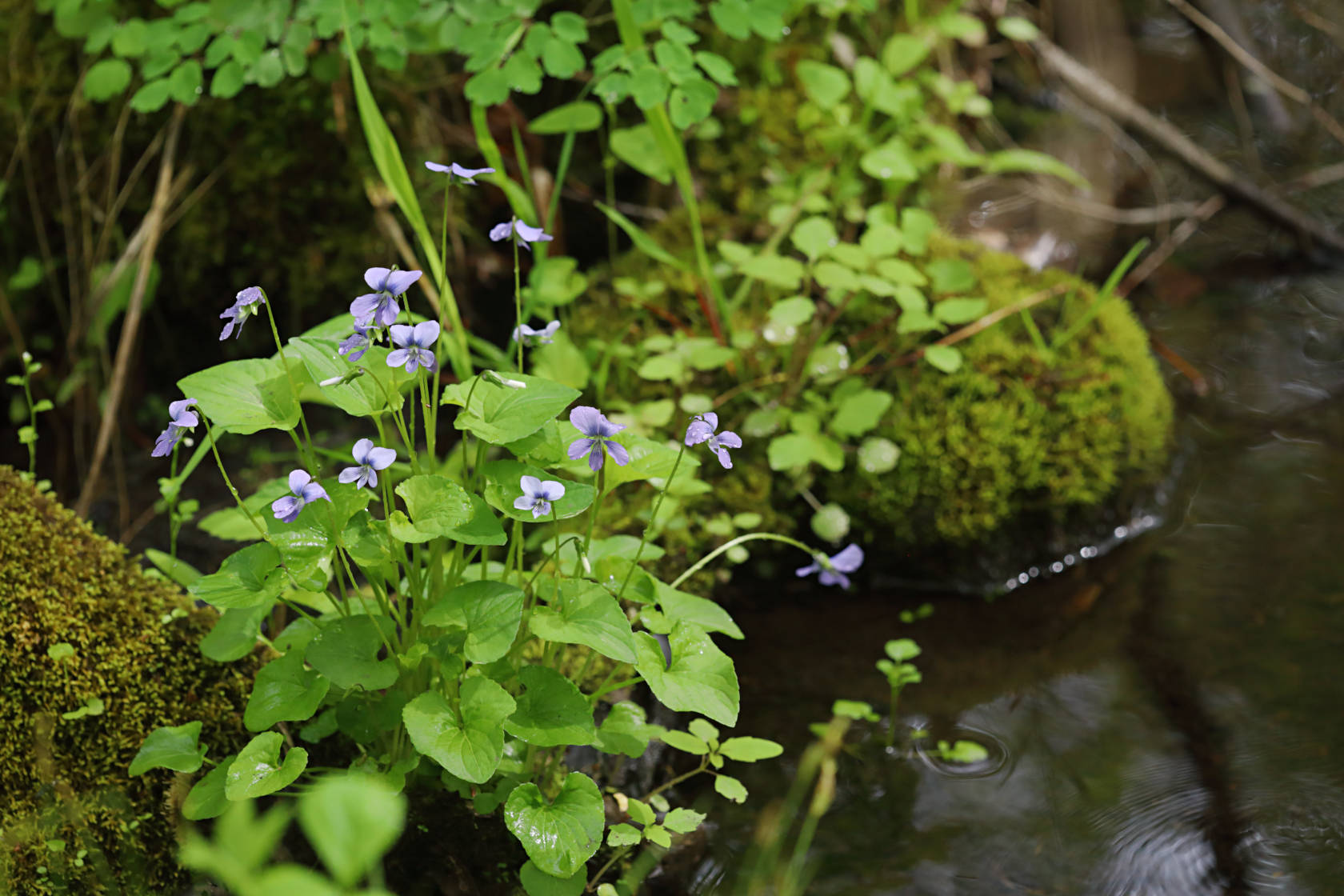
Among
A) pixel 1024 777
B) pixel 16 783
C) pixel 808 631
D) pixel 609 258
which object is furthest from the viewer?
pixel 609 258

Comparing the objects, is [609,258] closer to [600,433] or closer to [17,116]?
[17,116]

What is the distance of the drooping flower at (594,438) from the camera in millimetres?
1317

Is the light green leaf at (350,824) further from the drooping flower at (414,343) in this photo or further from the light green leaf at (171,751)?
the light green leaf at (171,751)

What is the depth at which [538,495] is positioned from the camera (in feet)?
4.32

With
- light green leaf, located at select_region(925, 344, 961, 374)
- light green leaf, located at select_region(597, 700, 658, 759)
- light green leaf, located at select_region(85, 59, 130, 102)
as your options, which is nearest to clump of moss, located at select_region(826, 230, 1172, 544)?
light green leaf, located at select_region(925, 344, 961, 374)

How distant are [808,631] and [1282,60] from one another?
4.64 meters

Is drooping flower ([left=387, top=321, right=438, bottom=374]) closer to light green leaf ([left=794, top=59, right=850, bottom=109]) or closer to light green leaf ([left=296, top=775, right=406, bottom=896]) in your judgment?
light green leaf ([left=296, top=775, right=406, bottom=896])

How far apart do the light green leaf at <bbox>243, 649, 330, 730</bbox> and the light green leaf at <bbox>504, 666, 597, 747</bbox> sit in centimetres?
27

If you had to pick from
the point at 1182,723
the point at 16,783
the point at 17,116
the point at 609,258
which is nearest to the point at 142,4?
the point at 17,116

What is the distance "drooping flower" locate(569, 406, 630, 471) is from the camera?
1.32 meters

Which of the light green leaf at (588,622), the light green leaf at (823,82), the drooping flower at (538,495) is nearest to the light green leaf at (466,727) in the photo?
the light green leaf at (588,622)

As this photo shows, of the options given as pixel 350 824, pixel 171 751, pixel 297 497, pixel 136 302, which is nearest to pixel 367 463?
pixel 297 497

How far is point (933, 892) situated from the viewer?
180 cm

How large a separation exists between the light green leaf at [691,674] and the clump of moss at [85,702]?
0.74 m
